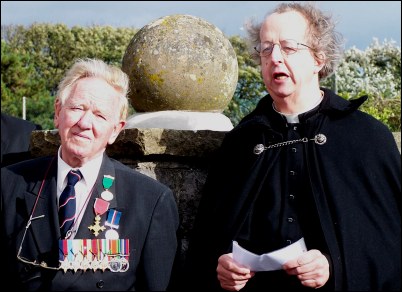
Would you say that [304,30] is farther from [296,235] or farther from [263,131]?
[296,235]

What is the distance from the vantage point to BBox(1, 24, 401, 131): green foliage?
1372cm

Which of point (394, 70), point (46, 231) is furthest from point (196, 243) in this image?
point (394, 70)

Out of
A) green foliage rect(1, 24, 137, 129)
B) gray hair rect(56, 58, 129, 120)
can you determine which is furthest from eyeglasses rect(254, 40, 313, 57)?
green foliage rect(1, 24, 137, 129)

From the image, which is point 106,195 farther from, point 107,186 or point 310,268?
point 310,268

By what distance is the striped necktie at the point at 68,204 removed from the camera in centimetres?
300

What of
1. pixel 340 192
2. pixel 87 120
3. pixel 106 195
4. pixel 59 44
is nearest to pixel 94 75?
pixel 87 120

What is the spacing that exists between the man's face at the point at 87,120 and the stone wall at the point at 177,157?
63 centimetres

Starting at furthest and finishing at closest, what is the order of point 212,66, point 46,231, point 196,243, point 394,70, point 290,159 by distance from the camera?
point 394,70, point 212,66, point 196,243, point 290,159, point 46,231

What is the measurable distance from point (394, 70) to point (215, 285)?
16.5m

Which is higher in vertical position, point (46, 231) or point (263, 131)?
point (263, 131)

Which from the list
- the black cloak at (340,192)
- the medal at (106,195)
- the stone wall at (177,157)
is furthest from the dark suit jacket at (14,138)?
the black cloak at (340,192)

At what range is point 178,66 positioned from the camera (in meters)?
4.34

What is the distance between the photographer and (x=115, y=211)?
3.08 metres

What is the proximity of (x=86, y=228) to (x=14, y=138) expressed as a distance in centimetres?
121
